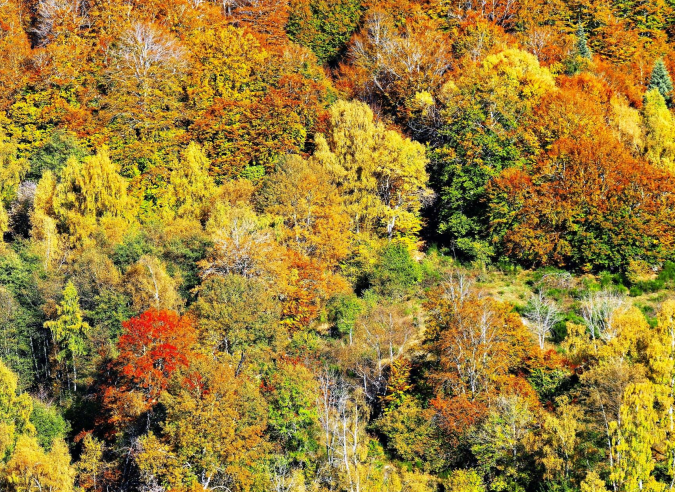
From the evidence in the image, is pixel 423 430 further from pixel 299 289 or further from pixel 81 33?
pixel 81 33

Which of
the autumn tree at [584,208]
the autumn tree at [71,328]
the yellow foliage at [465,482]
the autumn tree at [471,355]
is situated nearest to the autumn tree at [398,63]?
the autumn tree at [584,208]

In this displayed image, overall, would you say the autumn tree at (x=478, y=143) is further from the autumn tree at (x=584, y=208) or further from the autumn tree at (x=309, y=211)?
the autumn tree at (x=309, y=211)

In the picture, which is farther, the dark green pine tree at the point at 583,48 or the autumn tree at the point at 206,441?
the dark green pine tree at the point at 583,48

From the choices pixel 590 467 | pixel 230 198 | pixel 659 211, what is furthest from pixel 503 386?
pixel 230 198

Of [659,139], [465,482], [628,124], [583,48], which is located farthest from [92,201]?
[583,48]

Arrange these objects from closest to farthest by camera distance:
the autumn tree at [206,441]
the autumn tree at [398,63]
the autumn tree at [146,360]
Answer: the autumn tree at [206,441] → the autumn tree at [146,360] → the autumn tree at [398,63]

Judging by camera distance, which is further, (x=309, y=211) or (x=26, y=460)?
(x=309, y=211)

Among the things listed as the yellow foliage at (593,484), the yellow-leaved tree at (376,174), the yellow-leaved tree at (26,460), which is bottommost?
the yellow-leaved tree at (26,460)

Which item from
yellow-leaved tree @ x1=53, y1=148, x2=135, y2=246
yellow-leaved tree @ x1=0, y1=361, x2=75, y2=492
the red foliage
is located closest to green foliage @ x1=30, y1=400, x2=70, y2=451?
yellow-leaved tree @ x1=0, y1=361, x2=75, y2=492

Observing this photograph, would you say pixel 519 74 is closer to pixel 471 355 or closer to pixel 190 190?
pixel 190 190
